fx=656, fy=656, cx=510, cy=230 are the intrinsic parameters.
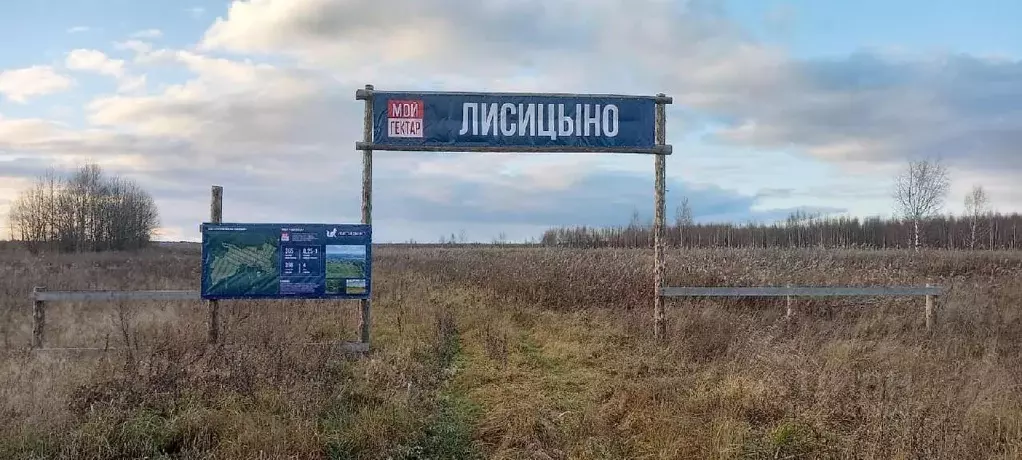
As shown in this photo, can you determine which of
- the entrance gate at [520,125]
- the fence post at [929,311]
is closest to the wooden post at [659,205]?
the entrance gate at [520,125]

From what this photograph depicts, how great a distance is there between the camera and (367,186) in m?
9.49

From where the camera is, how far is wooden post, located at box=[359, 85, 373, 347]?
9.40 metres

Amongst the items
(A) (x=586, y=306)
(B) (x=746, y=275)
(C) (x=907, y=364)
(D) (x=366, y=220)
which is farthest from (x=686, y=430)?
(B) (x=746, y=275)

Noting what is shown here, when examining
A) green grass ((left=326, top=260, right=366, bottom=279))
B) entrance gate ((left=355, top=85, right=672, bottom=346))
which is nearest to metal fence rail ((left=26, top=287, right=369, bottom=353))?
green grass ((left=326, top=260, right=366, bottom=279))

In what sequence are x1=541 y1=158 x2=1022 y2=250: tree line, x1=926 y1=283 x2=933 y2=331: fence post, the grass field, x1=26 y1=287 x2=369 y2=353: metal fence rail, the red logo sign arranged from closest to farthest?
the grass field, x1=26 y1=287 x2=369 y2=353: metal fence rail, the red logo sign, x1=926 y1=283 x2=933 y2=331: fence post, x1=541 y1=158 x2=1022 y2=250: tree line

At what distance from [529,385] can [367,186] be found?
3.83m

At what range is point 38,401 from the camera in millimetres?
5992

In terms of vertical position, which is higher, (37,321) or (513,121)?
(513,121)

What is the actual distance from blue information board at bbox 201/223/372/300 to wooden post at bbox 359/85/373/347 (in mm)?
282

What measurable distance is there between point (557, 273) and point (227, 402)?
10.8 meters

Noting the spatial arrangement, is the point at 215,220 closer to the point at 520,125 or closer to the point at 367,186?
the point at 367,186

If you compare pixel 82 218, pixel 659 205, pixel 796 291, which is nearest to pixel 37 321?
pixel 659 205

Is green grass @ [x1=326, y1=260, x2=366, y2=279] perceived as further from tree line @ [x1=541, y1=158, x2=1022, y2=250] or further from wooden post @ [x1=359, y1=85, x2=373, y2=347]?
tree line @ [x1=541, y1=158, x2=1022, y2=250]

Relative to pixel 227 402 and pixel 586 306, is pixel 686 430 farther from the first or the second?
pixel 586 306
